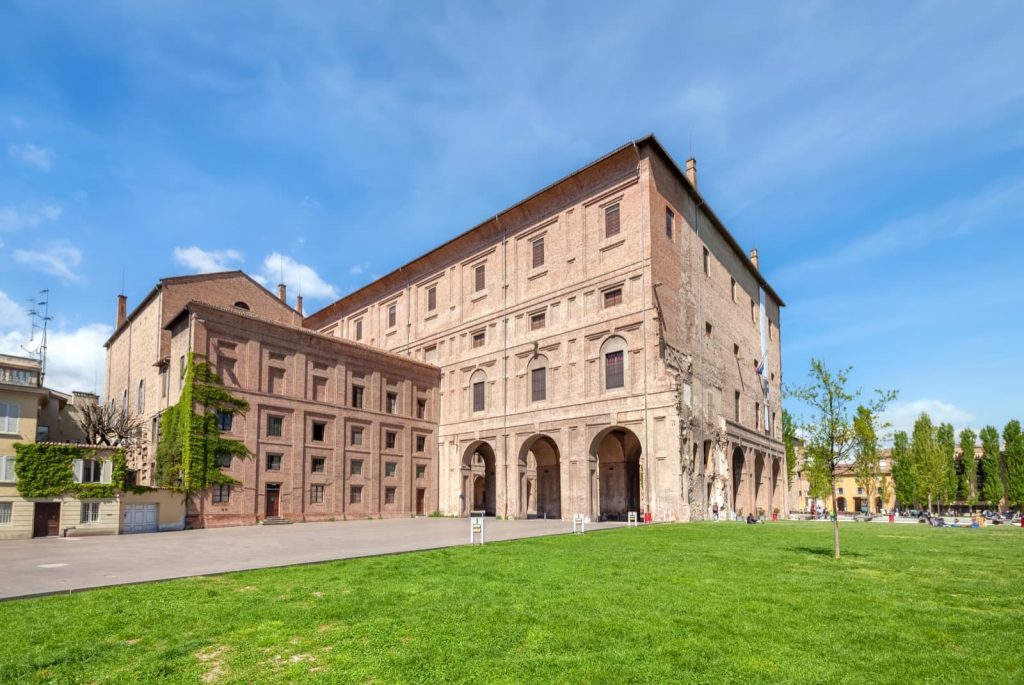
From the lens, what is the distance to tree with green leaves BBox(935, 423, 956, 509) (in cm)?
6038

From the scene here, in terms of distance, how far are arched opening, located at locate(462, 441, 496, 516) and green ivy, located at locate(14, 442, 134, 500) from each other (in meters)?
20.4

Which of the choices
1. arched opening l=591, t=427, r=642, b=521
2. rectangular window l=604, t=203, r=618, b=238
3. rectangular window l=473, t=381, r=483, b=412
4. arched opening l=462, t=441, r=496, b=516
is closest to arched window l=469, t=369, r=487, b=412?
rectangular window l=473, t=381, r=483, b=412

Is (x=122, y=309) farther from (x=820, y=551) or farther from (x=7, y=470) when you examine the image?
(x=820, y=551)

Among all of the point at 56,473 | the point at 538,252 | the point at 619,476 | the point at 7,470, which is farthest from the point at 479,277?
the point at 7,470

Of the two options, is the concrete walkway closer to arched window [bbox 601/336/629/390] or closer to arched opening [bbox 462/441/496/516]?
arched window [bbox 601/336/629/390]

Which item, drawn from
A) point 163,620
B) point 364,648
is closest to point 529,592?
point 364,648

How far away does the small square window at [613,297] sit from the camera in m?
34.5

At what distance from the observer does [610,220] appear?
35.6 m

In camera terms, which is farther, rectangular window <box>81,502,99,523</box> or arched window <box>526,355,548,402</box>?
arched window <box>526,355,548,402</box>

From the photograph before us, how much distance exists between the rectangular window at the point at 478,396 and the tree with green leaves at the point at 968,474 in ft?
177

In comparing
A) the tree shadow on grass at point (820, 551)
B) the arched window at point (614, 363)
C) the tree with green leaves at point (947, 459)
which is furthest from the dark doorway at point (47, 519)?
the tree with green leaves at point (947, 459)

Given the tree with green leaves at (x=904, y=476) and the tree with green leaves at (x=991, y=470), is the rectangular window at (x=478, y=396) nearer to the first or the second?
the tree with green leaves at (x=904, y=476)

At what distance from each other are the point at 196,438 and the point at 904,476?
67.5m

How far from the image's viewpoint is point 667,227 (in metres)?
35.3
